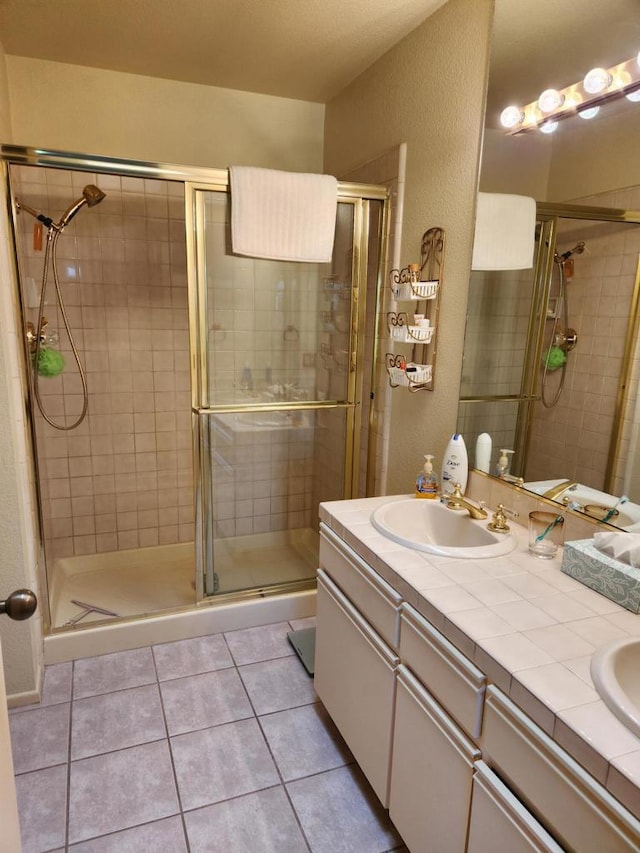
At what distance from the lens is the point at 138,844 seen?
152 cm

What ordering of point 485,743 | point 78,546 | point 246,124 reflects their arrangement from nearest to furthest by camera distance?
point 485,743, point 246,124, point 78,546

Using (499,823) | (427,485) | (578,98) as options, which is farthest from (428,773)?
(578,98)

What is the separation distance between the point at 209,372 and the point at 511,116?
1.46 m

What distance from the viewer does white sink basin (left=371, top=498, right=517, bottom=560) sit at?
1571 millimetres

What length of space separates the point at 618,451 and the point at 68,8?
249cm

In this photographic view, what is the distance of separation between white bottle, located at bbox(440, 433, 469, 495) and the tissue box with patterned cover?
56 cm

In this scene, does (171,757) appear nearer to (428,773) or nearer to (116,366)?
(428,773)

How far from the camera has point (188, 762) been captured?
1802 millimetres

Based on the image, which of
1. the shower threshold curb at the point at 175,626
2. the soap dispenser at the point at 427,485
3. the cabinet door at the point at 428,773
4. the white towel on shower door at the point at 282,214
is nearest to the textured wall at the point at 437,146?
the soap dispenser at the point at 427,485

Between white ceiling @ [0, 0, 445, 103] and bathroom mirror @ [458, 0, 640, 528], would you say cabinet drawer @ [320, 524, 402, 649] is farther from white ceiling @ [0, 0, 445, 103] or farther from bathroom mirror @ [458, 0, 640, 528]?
white ceiling @ [0, 0, 445, 103]

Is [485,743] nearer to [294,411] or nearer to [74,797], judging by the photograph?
[74,797]

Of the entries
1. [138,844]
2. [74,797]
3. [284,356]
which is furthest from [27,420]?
[138,844]

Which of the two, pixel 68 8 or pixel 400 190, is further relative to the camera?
pixel 400 190

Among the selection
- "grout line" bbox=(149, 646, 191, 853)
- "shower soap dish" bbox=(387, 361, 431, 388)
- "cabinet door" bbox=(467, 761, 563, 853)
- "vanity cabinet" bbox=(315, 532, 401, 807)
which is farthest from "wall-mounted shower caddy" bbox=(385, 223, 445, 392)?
"grout line" bbox=(149, 646, 191, 853)
